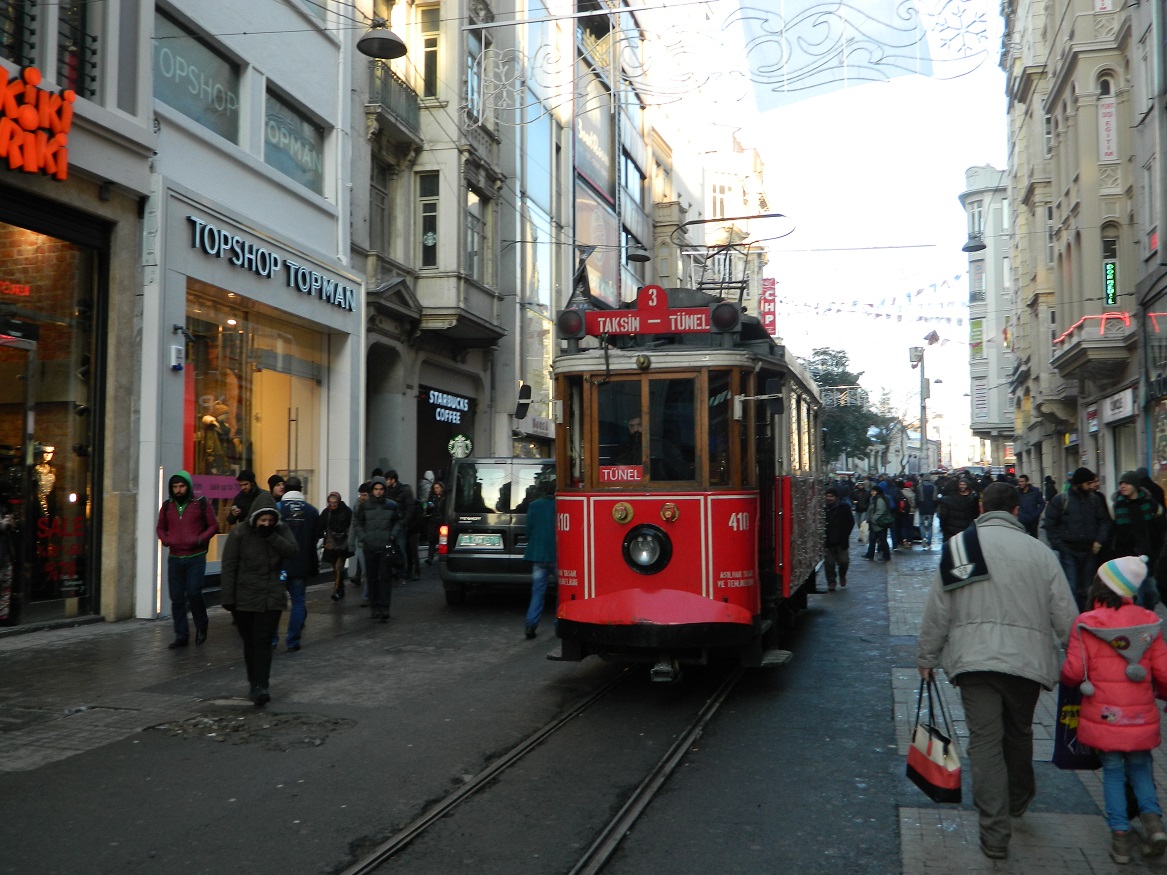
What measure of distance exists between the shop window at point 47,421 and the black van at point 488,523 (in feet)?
14.0

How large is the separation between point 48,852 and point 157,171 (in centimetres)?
1036

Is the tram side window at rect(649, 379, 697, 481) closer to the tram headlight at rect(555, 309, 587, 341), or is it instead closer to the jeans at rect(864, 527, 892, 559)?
the tram headlight at rect(555, 309, 587, 341)

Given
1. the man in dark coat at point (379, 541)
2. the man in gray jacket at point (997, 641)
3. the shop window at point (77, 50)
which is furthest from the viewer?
the man in dark coat at point (379, 541)

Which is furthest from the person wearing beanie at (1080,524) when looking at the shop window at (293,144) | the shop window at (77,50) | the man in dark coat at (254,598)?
the shop window at (293,144)

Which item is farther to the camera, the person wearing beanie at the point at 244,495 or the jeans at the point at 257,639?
the person wearing beanie at the point at 244,495

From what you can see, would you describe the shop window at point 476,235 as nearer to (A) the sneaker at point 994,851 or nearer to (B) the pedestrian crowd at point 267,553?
(B) the pedestrian crowd at point 267,553

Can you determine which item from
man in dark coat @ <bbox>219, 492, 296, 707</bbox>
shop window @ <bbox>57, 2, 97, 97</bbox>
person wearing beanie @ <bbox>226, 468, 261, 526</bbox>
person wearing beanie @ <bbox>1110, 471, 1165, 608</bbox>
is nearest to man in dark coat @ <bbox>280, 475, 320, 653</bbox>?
person wearing beanie @ <bbox>226, 468, 261, 526</bbox>

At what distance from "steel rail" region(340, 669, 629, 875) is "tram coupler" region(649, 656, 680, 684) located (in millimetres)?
572

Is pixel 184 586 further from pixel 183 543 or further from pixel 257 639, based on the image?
pixel 257 639

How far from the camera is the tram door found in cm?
1173

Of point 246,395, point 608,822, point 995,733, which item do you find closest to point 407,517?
point 246,395

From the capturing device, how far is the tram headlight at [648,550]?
27.2ft

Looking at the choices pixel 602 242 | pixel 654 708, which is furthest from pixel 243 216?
pixel 602 242

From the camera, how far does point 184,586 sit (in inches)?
428
